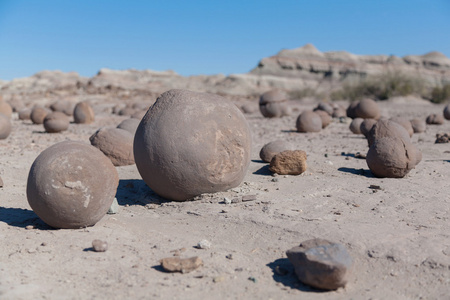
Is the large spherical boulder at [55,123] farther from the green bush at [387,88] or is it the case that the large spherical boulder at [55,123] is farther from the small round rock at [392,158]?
the green bush at [387,88]

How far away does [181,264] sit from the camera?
3984 millimetres

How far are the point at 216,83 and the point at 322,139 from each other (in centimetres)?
3843

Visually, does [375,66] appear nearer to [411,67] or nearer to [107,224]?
[411,67]

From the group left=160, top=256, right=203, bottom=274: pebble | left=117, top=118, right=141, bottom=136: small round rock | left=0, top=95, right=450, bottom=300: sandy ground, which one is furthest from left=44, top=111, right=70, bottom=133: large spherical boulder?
left=160, top=256, right=203, bottom=274: pebble

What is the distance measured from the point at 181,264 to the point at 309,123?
10026 mm

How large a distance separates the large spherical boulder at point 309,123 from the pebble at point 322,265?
31.6 feet

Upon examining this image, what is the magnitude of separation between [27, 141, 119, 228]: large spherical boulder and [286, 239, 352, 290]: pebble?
7.25 ft

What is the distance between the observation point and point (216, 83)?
49.7m

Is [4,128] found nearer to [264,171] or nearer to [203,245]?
[264,171]

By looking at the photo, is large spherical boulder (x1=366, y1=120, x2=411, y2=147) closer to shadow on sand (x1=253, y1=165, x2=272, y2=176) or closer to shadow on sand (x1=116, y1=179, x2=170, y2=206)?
shadow on sand (x1=253, y1=165, x2=272, y2=176)

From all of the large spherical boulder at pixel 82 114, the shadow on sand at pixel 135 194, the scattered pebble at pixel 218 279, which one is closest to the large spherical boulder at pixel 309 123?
the shadow on sand at pixel 135 194

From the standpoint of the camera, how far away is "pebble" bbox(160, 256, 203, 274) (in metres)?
3.96

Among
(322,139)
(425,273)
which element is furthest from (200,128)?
(322,139)

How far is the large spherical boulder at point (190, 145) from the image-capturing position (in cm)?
570
